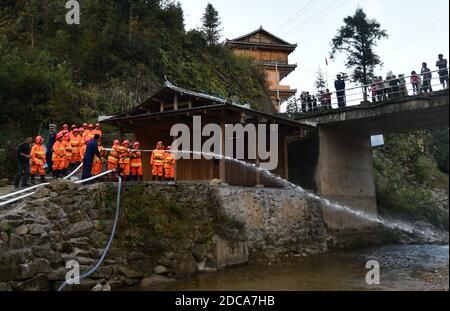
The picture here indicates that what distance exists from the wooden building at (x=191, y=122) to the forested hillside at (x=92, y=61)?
4351 millimetres

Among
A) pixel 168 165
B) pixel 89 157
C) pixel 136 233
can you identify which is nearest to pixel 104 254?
pixel 136 233

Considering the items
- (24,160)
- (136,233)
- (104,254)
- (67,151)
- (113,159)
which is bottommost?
(104,254)

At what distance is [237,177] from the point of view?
1717 cm

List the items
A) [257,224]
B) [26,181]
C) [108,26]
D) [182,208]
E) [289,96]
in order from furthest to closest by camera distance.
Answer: [289,96]
[108,26]
[257,224]
[182,208]
[26,181]

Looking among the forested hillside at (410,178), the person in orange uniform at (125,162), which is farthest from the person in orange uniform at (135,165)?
the forested hillside at (410,178)

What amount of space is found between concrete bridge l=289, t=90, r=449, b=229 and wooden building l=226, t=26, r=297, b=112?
2212cm

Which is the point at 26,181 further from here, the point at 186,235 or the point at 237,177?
the point at 237,177

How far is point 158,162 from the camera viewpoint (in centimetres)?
1536

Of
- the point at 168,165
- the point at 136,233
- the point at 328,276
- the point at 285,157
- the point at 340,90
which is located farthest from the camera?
the point at 340,90

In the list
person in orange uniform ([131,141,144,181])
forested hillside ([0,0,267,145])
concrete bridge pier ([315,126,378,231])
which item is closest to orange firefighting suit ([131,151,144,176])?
person in orange uniform ([131,141,144,181])

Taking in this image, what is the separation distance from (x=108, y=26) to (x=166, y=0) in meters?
8.48

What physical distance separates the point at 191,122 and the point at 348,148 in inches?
351

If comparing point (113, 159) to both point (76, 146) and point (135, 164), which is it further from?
point (76, 146)
